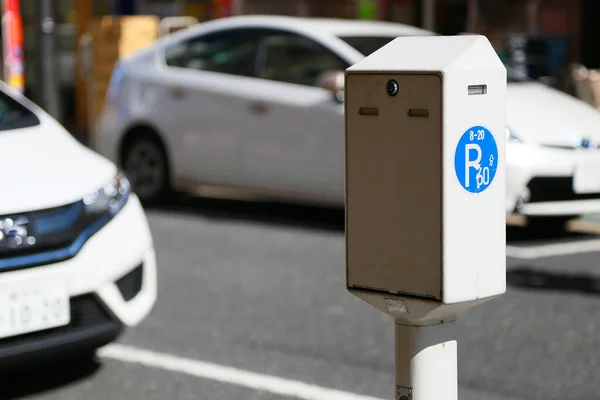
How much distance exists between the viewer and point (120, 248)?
188 inches

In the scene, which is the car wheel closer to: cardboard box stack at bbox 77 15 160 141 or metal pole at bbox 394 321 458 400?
cardboard box stack at bbox 77 15 160 141

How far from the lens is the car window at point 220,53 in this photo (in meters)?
9.41

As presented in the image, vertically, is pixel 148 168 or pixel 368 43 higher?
pixel 368 43

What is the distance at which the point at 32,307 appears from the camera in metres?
4.38

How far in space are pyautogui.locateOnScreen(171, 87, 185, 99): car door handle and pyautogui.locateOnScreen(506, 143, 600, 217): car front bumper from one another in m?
2.86

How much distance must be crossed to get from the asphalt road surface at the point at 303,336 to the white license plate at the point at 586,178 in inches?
14.6

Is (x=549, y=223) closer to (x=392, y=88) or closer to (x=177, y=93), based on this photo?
(x=177, y=93)

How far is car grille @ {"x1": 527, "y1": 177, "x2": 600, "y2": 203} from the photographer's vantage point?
7934 millimetres

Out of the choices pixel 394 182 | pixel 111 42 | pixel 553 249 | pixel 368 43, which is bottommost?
pixel 553 249

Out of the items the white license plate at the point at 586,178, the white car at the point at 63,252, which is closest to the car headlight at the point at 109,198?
the white car at the point at 63,252

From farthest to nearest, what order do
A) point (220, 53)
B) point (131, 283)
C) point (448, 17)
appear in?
point (448, 17), point (220, 53), point (131, 283)

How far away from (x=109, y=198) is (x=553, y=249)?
3.90m

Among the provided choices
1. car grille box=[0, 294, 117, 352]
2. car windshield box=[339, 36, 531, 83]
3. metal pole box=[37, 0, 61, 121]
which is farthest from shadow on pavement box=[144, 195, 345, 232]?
car grille box=[0, 294, 117, 352]

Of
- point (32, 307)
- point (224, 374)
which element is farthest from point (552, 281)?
point (32, 307)
